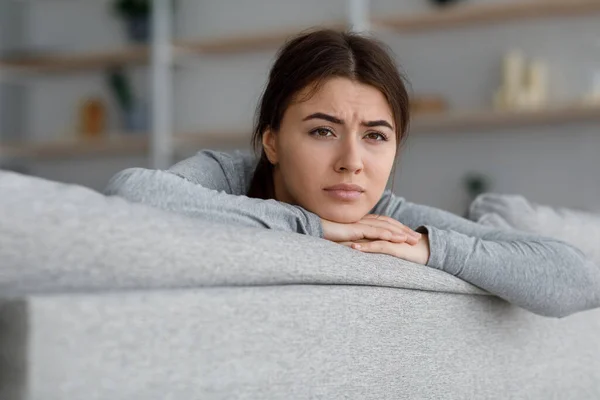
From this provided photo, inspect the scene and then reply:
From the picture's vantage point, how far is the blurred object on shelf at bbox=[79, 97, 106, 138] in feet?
20.8

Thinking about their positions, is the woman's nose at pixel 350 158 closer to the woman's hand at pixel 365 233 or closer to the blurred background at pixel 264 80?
the woman's hand at pixel 365 233

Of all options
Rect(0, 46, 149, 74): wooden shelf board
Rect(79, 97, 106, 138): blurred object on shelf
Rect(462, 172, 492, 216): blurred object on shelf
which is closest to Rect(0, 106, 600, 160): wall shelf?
Rect(79, 97, 106, 138): blurred object on shelf

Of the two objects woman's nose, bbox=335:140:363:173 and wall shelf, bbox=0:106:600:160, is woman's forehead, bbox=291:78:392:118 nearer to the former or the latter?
woman's nose, bbox=335:140:363:173

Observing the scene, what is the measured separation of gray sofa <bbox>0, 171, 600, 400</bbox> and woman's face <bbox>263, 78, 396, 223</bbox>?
0.70 ft

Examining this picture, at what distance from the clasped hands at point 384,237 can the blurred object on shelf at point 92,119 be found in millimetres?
4676

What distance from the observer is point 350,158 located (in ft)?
6.17

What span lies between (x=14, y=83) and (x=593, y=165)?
3.64 meters

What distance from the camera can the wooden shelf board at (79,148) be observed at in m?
5.94

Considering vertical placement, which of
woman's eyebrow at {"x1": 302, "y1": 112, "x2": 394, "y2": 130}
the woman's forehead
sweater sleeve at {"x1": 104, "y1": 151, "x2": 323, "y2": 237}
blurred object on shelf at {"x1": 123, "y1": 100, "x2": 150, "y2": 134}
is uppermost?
the woman's forehead

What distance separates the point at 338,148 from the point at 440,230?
24 centimetres

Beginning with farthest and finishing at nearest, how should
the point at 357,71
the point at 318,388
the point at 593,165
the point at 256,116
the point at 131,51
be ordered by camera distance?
the point at 131,51
the point at 593,165
the point at 256,116
the point at 357,71
the point at 318,388

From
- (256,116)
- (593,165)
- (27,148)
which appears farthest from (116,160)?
(256,116)

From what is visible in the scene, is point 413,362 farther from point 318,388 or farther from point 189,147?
point 189,147

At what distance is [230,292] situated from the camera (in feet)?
4.31
